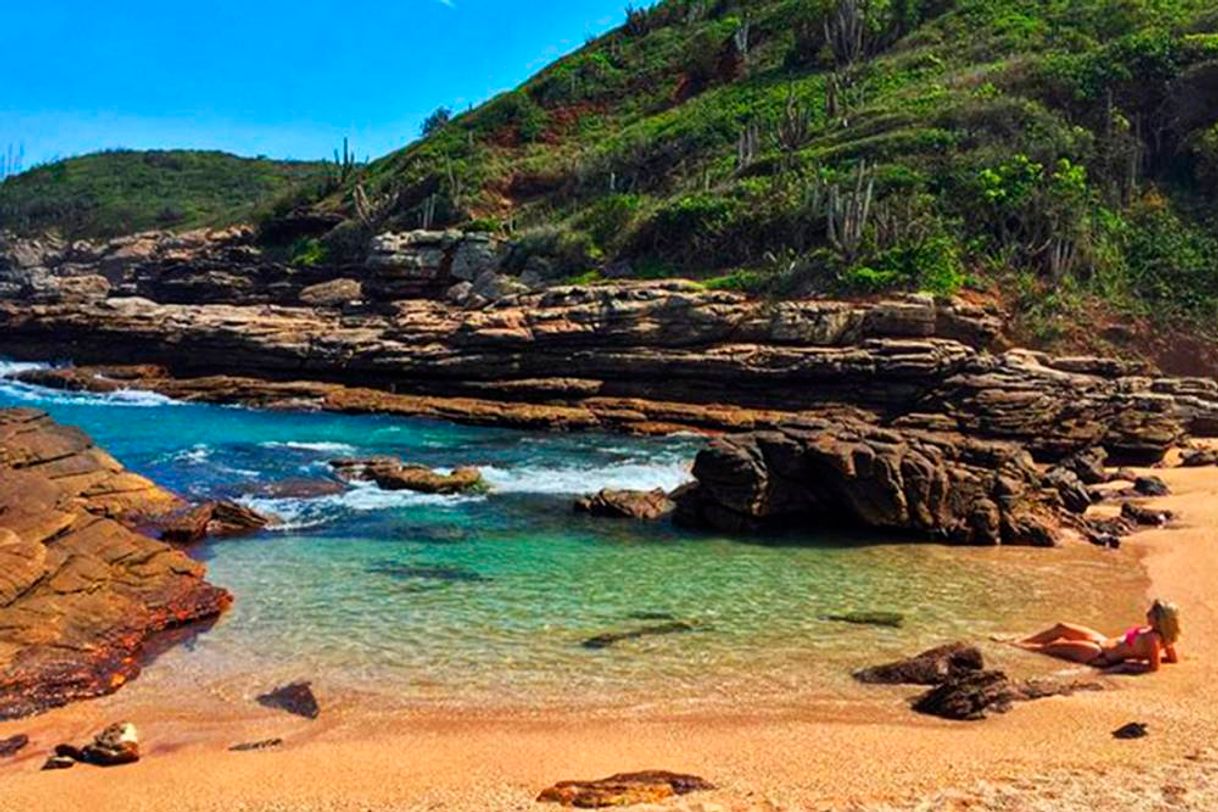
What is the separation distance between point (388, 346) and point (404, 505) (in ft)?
59.6

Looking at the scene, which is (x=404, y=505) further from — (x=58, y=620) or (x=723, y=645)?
(x=723, y=645)

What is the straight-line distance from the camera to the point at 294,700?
29.0 feet

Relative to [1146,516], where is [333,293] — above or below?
above

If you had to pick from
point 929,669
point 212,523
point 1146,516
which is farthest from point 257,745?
point 1146,516

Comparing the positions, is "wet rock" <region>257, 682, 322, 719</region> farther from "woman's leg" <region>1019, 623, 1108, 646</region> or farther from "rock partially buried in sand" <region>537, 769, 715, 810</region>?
"woman's leg" <region>1019, 623, 1108, 646</region>

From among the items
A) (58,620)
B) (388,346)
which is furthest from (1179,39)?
(58,620)

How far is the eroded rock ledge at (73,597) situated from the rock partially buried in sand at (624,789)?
16.7 feet

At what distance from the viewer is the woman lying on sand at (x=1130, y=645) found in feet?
31.3

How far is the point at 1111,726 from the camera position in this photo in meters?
7.98

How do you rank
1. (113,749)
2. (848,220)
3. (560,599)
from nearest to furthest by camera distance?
(113,749)
(560,599)
(848,220)

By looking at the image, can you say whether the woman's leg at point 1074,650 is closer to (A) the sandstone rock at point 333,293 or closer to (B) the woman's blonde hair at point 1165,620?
(B) the woman's blonde hair at point 1165,620

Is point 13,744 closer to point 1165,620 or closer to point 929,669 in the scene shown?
point 929,669

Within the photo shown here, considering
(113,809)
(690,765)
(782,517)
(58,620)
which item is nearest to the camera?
(113,809)

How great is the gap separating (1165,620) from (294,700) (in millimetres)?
8702
